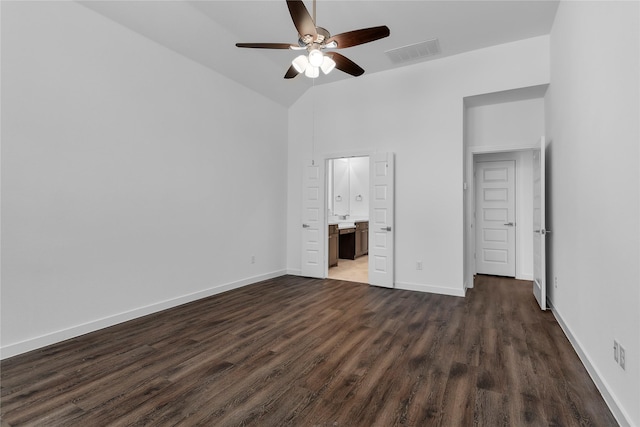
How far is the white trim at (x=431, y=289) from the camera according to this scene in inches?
180

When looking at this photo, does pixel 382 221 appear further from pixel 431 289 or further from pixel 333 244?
pixel 333 244

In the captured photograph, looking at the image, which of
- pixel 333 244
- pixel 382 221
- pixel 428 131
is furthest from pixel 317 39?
pixel 333 244

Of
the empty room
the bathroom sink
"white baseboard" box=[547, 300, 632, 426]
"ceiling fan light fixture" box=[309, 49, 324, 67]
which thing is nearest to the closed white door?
the empty room

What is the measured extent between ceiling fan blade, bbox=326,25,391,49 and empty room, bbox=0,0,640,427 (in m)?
0.03

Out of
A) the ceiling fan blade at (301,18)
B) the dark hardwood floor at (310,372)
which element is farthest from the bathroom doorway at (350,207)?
the ceiling fan blade at (301,18)

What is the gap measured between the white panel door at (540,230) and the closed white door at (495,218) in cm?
149

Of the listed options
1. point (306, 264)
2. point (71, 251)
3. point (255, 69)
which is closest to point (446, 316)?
point (306, 264)

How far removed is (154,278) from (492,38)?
5398mm

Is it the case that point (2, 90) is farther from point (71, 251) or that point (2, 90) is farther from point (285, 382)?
point (285, 382)

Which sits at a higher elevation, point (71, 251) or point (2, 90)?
point (2, 90)

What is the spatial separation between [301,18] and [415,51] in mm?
2860

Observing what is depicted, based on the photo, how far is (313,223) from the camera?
578 cm

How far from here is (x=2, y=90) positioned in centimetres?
262

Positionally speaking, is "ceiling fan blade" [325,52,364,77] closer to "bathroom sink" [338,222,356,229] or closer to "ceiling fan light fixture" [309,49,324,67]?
"ceiling fan light fixture" [309,49,324,67]
